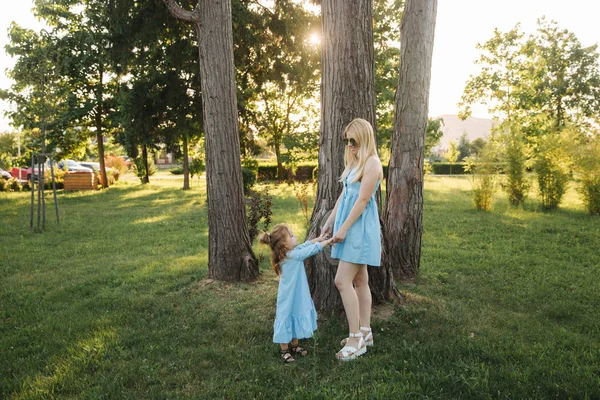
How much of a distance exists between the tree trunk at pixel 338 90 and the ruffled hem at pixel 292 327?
2.55 feet

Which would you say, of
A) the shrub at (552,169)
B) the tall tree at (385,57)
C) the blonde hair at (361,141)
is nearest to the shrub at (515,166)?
the shrub at (552,169)

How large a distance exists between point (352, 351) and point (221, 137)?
3.39 metres

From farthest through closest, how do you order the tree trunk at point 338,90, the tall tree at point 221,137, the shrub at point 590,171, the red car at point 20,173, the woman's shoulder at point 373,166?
1. the red car at point 20,173
2. the shrub at point 590,171
3. the tall tree at point 221,137
4. the tree trunk at point 338,90
5. the woman's shoulder at point 373,166

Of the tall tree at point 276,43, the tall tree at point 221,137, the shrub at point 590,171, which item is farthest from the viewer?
the tall tree at point 276,43

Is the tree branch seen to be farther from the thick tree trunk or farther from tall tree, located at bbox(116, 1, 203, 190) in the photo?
tall tree, located at bbox(116, 1, 203, 190)

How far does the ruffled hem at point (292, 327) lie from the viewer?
11.8ft

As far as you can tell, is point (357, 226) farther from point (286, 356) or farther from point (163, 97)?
point (163, 97)

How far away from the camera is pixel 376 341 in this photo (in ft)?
12.8

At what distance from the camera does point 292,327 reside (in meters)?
3.66

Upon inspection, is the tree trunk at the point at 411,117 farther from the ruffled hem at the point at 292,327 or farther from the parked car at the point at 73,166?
the parked car at the point at 73,166

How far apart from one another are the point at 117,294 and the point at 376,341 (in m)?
3.71

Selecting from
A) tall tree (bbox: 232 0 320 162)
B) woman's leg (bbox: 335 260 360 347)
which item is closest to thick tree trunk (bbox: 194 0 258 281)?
woman's leg (bbox: 335 260 360 347)

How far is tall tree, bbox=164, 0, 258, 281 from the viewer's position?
5.59 m

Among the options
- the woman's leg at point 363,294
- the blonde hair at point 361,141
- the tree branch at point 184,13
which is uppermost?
the tree branch at point 184,13
